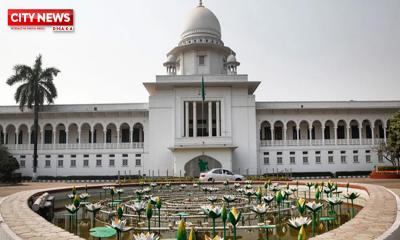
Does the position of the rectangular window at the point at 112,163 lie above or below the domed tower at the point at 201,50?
below

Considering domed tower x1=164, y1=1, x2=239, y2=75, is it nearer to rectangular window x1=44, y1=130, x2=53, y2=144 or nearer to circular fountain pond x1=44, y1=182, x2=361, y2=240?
rectangular window x1=44, y1=130, x2=53, y2=144

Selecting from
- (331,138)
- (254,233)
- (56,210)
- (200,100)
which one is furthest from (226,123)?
(254,233)

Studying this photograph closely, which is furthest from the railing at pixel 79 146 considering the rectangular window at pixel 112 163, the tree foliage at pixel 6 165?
the tree foliage at pixel 6 165

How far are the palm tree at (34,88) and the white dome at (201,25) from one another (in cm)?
1546

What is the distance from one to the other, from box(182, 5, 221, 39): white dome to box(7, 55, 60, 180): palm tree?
15458mm

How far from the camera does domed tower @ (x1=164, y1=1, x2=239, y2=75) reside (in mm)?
39688

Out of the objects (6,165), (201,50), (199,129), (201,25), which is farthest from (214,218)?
(201,25)

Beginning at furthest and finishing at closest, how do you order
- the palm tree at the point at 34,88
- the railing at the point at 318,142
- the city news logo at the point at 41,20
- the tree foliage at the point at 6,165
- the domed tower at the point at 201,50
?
1. the domed tower at the point at 201,50
2. the railing at the point at 318,142
3. the palm tree at the point at 34,88
4. the tree foliage at the point at 6,165
5. the city news logo at the point at 41,20

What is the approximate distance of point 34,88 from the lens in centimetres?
3556

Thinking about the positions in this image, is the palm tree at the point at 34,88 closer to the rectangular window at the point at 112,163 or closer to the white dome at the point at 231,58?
the rectangular window at the point at 112,163

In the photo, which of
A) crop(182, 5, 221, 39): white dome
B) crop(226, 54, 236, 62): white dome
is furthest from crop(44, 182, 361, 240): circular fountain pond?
crop(182, 5, 221, 39): white dome

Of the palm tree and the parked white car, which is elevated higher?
the palm tree

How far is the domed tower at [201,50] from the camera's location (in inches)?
1563

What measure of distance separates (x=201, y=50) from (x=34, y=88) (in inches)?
669
